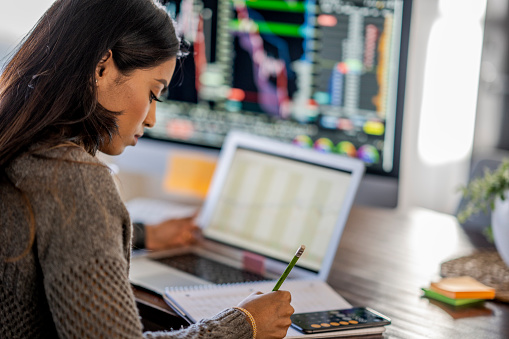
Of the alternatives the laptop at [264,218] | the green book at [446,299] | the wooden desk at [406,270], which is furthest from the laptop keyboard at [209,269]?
the green book at [446,299]

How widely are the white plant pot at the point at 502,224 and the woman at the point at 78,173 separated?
51 centimetres

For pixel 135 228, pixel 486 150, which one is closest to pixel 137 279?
pixel 135 228

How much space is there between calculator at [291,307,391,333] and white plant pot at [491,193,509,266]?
0.34 m

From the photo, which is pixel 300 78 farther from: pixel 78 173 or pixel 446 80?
pixel 78 173

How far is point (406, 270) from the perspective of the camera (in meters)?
1.34

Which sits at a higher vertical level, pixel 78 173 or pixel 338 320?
pixel 78 173

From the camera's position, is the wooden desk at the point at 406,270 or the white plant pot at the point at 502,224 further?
the white plant pot at the point at 502,224

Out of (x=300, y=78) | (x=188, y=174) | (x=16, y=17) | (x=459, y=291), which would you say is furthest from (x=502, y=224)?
(x=16, y=17)

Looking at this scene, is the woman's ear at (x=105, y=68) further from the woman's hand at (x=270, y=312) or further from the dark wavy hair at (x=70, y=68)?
the woman's hand at (x=270, y=312)

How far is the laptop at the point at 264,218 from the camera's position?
4.24 ft

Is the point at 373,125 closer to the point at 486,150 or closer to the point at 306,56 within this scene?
the point at 306,56

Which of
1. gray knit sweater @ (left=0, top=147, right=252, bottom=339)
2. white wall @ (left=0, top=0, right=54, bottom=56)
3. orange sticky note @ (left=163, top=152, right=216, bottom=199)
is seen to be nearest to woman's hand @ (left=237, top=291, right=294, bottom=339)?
gray knit sweater @ (left=0, top=147, right=252, bottom=339)

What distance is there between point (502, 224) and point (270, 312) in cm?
55

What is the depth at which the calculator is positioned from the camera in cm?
98
